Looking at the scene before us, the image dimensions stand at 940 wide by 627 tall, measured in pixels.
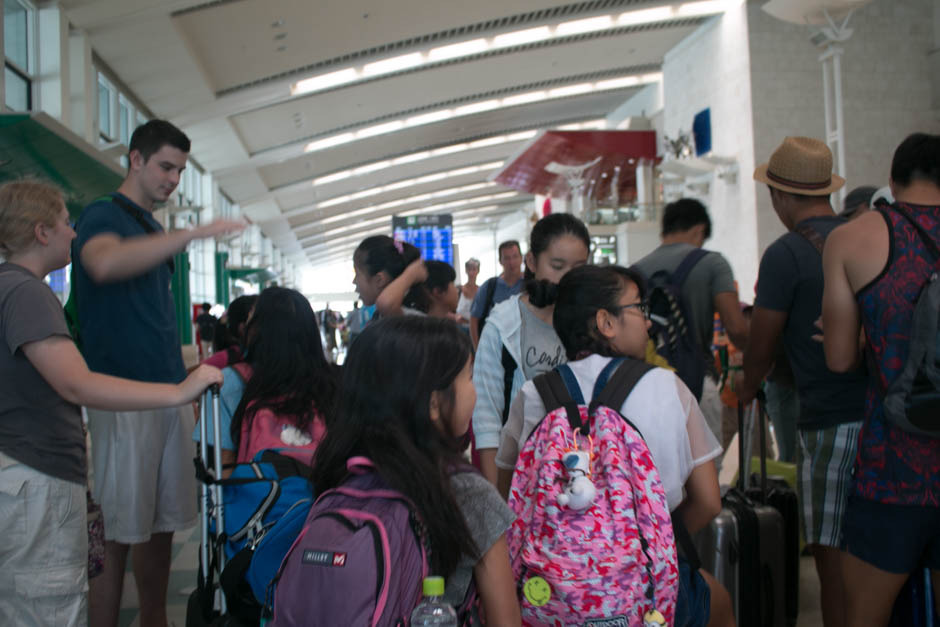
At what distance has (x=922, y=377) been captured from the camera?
76.6 inches

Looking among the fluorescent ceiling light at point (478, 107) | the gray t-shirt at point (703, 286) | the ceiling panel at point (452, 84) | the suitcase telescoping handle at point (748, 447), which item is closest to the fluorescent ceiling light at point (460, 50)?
the ceiling panel at point (452, 84)

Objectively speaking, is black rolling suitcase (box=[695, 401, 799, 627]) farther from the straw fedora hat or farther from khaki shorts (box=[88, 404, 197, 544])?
khaki shorts (box=[88, 404, 197, 544])

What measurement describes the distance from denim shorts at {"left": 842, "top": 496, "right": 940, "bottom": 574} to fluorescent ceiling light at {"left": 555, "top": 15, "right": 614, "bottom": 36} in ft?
62.3

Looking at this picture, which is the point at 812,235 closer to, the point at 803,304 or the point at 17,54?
the point at 803,304

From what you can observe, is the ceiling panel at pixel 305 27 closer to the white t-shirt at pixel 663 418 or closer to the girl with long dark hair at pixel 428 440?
the white t-shirt at pixel 663 418

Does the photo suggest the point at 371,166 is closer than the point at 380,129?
No

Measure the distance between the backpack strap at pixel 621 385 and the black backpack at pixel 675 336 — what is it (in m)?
1.06

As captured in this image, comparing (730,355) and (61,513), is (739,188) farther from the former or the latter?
(61,513)

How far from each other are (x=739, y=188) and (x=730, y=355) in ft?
42.2

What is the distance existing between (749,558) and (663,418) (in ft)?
4.06

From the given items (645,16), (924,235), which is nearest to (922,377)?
(924,235)

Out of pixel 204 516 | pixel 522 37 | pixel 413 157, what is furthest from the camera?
pixel 413 157

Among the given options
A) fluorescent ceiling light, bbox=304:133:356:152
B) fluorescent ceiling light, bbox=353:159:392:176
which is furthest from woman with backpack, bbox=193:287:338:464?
fluorescent ceiling light, bbox=353:159:392:176

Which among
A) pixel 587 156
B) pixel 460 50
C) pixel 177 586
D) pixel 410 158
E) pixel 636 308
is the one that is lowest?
pixel 177 586
